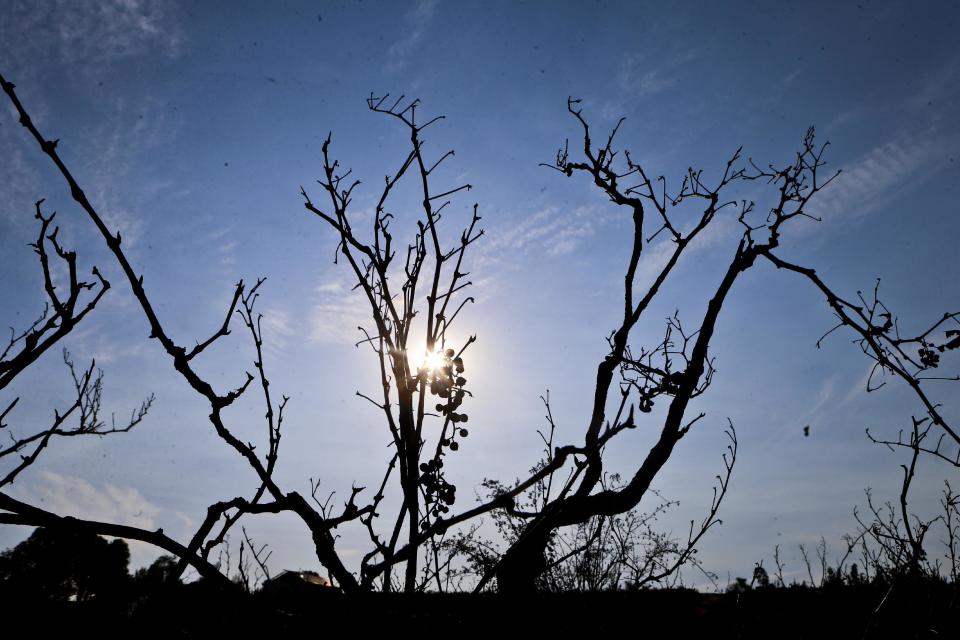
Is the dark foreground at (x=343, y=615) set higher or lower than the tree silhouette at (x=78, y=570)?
lower

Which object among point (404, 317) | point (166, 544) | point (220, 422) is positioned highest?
point (404, 317)

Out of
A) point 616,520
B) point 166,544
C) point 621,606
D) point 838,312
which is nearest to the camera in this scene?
point 166,544

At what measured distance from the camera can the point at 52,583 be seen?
1.34m

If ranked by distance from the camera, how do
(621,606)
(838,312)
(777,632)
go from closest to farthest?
(621,606) → (838,312) → (777,632)

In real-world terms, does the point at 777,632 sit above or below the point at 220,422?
below

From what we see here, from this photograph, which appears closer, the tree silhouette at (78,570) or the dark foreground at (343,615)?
the tree silhouette at (78,570)

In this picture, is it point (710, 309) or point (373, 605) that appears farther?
point (710, 309)

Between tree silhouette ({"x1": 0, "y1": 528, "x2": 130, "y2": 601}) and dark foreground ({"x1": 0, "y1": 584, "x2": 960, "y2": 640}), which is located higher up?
tree silhouette ({"x1": 0, "y1": 528, "x2": 130, "y2": 601})

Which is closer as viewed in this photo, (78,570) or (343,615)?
(78,570)

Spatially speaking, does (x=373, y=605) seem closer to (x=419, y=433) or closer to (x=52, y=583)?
(x=52, y=583)

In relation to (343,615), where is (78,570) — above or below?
above

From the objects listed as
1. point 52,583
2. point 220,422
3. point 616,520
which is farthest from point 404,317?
point 616,520

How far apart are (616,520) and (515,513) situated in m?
6.18

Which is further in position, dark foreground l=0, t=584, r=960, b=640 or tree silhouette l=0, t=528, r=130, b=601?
dark foreground l=0, t=584, r=960, b=640
